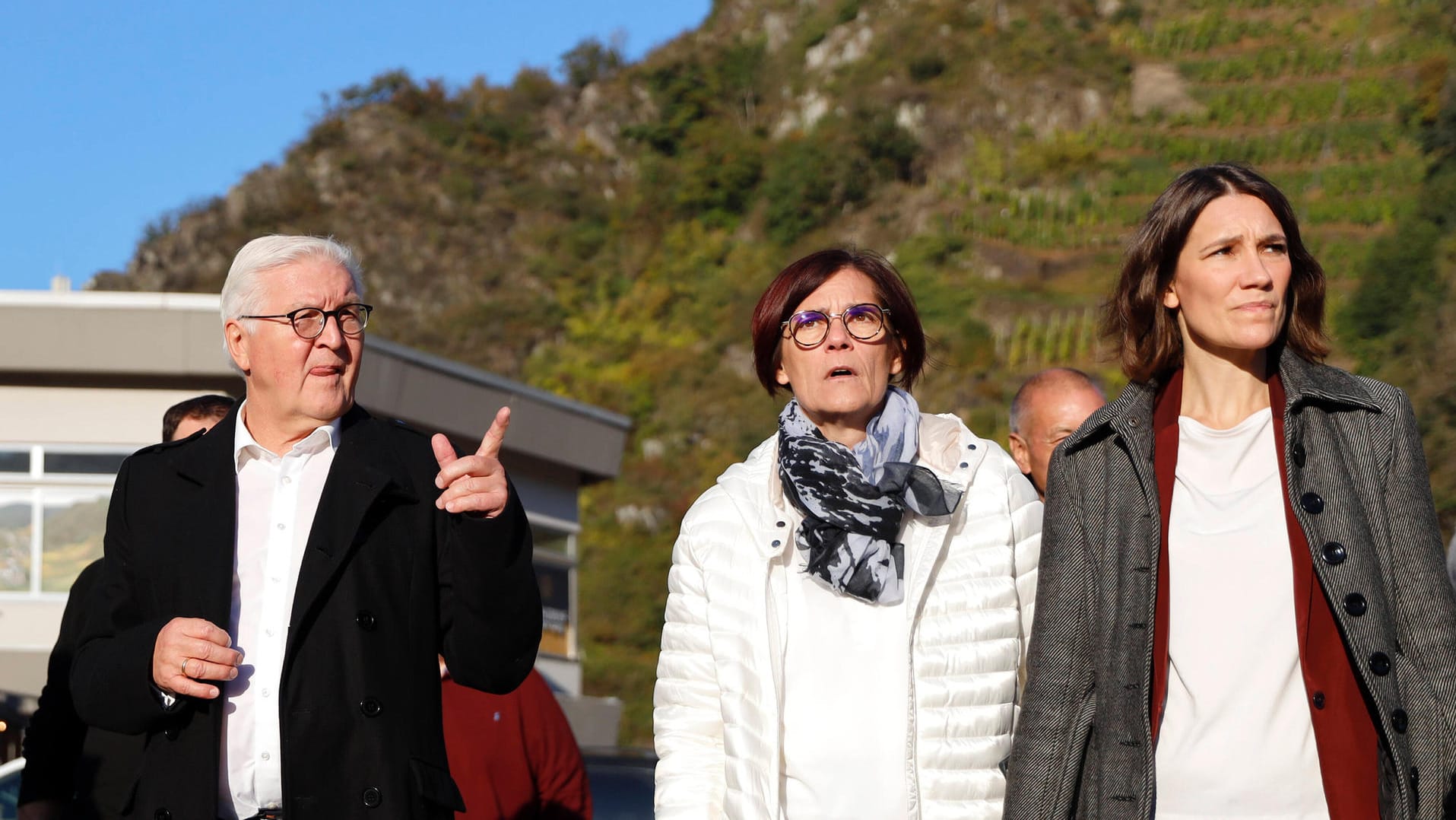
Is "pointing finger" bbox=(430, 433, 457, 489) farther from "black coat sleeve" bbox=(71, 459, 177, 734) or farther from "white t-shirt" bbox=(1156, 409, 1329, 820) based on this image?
"white t-shirt" bbox=(1156, 409, 1329, 820)

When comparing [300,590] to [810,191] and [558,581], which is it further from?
[810,191]

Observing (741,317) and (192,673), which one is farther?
(741,317)

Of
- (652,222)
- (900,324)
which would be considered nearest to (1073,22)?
(652,222)

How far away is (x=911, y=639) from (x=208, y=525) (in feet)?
5.16

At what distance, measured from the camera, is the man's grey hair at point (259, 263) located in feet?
12.7

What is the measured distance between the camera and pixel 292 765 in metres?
3.45

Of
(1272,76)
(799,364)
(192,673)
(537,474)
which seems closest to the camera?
(192,673)

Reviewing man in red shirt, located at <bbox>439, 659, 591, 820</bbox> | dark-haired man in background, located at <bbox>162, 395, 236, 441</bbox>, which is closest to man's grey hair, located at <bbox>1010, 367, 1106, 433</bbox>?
man in red shirt, located at <bbox>439, 659, 591, 820</bbox>

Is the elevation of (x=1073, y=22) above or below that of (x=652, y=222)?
above

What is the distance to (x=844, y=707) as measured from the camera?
3.86m

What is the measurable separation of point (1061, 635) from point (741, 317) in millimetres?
81592

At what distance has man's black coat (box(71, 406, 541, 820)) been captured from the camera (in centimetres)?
347

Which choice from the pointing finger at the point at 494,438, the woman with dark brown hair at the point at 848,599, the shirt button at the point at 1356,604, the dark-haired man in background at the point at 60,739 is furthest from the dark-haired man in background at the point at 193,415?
the shirt button at the point at 1356,604

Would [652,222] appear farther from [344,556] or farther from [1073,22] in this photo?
[344,556]
